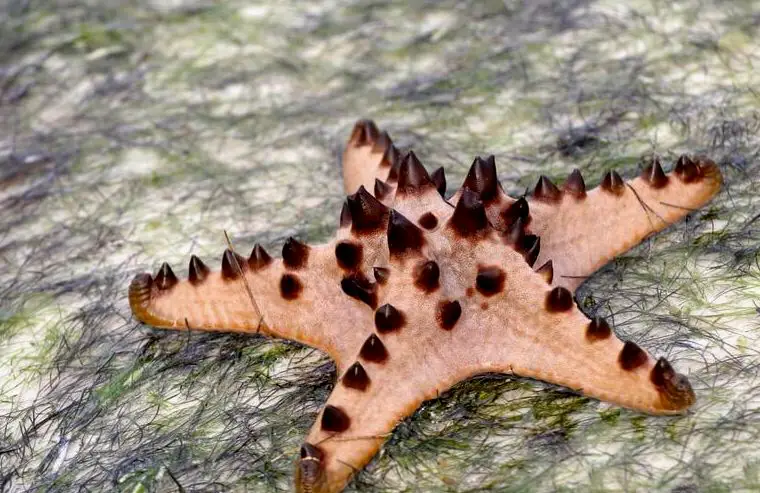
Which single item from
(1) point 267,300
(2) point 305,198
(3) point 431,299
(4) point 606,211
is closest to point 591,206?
(4) point 606,211

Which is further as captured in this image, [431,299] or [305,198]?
[305,198]

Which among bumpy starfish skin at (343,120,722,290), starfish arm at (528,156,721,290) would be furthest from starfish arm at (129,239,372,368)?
starfish arm at (528,156,721,290)

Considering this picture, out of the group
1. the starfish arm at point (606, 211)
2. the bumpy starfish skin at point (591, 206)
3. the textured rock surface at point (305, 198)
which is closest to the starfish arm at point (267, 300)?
the textured rock surface at point (305, 198)

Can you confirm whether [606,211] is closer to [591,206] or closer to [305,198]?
[591,206]

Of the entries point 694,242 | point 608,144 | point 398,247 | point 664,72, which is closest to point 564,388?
point 398,247

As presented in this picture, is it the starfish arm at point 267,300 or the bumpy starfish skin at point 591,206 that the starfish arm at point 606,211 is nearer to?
the bumpy starfish skin at point 591,206

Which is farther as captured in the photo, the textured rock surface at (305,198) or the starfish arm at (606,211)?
the starfish arm at (606,211)
